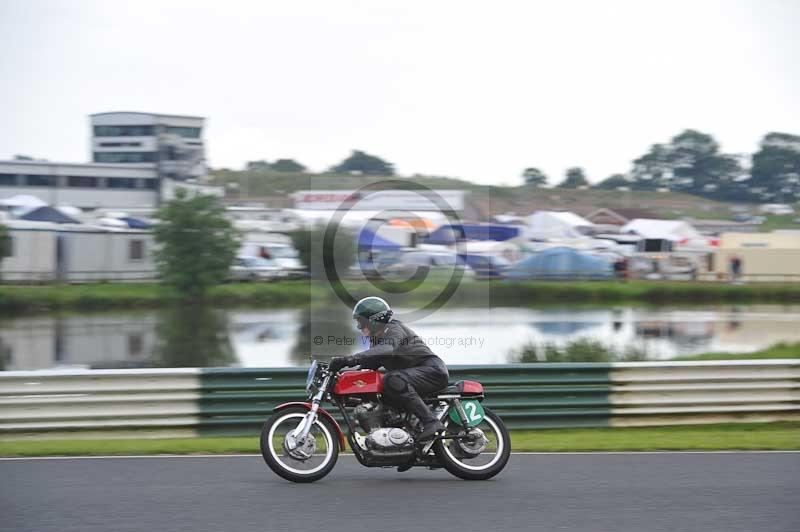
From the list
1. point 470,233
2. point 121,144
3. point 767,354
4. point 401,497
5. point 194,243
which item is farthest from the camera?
point 121,144

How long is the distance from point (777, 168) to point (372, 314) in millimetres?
58455

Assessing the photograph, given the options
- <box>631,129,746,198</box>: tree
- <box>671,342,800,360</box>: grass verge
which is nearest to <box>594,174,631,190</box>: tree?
<box>631,129,746,198</box>: tree

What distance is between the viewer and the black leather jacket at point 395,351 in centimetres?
784

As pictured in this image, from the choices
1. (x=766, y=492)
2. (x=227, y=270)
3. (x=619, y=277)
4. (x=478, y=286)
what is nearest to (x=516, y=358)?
(x=766, y=492)

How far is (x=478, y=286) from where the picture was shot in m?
35.9

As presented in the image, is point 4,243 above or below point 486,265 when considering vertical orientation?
above

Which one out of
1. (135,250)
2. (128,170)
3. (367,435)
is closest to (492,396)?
(367,435)

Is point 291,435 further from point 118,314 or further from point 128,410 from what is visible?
point 118,314

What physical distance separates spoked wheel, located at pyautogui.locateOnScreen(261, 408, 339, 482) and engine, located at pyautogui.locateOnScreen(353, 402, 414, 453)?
0.30m

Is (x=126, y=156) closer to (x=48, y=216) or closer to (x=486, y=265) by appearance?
(x=48, y=216)

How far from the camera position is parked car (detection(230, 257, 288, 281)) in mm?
37094

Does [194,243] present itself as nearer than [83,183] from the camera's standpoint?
Yes

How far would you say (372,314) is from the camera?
7.86m

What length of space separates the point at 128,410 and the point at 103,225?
33045mm
